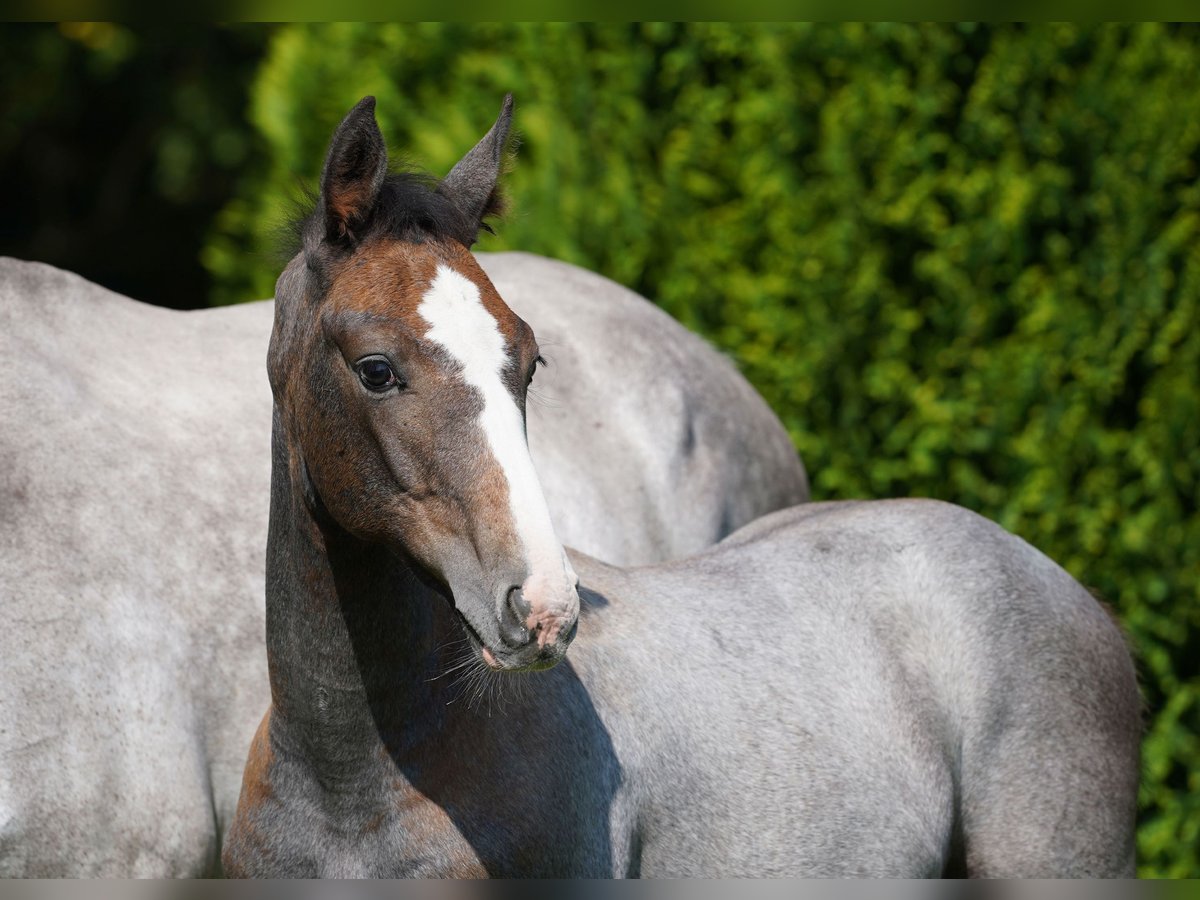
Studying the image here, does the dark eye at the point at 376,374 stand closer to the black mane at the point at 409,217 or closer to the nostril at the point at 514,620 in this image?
the black mane at the point at 409,217

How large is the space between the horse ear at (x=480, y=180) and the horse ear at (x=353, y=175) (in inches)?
6.5

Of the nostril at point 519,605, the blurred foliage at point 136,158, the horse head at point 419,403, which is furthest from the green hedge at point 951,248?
the blurred foliage at point 136,158

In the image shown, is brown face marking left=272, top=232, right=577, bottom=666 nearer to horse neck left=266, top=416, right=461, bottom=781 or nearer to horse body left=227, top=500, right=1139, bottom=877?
horse neck left=266, top=416, right=461, bottom=781

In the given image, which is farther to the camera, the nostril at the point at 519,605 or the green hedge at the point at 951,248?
the green hedge at the point at 951,248

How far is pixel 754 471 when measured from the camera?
14.3ft

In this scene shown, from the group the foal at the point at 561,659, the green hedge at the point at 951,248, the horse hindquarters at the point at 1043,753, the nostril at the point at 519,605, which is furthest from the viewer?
the green hedge at the point at 951,248

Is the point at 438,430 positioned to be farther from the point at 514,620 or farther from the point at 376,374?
the point at 514,620

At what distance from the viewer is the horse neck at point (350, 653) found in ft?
7.48

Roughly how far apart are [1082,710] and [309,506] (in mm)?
1813

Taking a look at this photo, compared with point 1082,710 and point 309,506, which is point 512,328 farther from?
point 1082,710

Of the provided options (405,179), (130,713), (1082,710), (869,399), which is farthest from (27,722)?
(869,399)

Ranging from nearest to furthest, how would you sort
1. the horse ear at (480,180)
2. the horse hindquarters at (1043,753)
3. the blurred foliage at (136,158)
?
the horse ear at (480,180) < the horse hindquarters at (1043,753) < the blurred foliage at (136,158)

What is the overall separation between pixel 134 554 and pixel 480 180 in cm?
117

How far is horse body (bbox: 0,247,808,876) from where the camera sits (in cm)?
264
